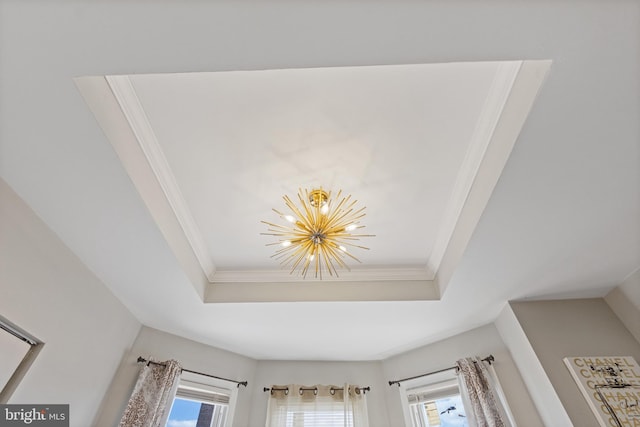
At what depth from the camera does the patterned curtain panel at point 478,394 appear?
250 centimetres

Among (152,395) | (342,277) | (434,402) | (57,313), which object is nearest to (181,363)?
(152,395)

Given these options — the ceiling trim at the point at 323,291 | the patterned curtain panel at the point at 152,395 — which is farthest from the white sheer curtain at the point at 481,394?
the patterned curtain panel at the point at 152,395

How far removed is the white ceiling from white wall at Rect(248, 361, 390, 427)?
4.18ft

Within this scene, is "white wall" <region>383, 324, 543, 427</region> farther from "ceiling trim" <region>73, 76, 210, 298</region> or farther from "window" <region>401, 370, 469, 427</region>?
"ceiling trim" <region>73, 76, 210, 298</region>

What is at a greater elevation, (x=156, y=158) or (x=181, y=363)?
(x=156, y=158)

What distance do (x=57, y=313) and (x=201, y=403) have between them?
6.27ft

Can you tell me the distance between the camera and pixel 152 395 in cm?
275

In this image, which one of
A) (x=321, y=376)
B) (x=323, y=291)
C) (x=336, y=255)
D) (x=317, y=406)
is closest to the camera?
(x=336, y=255)

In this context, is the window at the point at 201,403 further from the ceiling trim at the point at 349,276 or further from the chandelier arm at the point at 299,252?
the chandelier arm at the point at 299,252

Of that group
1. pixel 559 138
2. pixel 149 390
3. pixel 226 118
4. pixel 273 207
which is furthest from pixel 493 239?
pixel 149 390

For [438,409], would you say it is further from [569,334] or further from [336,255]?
[336,255]

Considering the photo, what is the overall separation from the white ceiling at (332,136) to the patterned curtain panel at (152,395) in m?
0.50

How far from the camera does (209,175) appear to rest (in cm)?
198

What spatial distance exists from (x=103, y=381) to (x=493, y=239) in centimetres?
331
